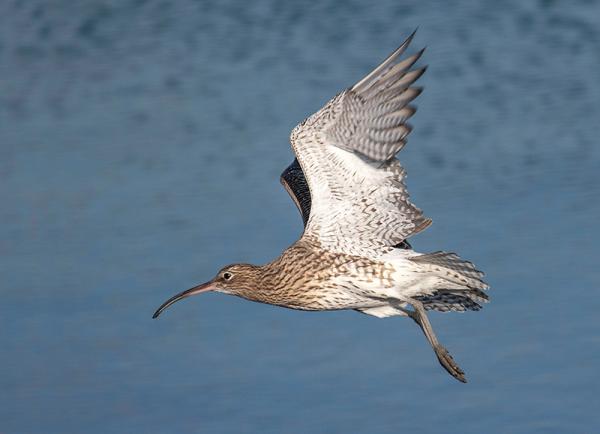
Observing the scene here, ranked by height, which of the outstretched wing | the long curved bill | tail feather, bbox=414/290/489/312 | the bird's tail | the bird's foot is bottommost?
the bird's foot

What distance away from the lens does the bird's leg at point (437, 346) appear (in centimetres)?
941

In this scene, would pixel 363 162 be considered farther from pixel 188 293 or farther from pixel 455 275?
pixel 188 293

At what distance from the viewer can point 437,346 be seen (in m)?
9.50

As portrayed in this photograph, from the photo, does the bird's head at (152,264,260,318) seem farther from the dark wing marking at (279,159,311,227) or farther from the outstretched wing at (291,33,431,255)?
the dark wing marking at (279,159,311,227)

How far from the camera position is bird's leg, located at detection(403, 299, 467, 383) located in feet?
30.9

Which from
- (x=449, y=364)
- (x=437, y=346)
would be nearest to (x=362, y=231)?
(x=437, y=346)

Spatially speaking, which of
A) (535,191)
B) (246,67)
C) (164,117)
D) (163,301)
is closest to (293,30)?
(246,67)

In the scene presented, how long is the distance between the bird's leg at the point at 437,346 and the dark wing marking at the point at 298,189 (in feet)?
3.44

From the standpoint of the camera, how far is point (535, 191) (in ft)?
40.1

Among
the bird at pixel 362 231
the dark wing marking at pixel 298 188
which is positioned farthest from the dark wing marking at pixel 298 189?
the bird at pixel 362 231

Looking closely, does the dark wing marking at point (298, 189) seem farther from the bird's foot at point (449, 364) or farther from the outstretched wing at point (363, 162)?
the bird's foot at point (449, 364)

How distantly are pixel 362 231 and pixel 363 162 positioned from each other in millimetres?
502

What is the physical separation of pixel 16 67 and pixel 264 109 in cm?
300

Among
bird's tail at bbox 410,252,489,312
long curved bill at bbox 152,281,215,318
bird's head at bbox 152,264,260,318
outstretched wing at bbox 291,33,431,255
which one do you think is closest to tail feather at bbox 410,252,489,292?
bird's tail at bbox 410,252,489,312
